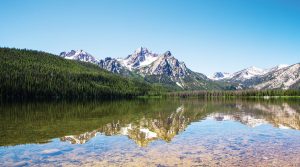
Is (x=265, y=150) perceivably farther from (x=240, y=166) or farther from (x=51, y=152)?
(x=51, y=152)

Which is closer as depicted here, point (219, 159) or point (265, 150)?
point (219, 159)

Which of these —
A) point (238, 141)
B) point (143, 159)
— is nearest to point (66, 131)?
point (143, 159)

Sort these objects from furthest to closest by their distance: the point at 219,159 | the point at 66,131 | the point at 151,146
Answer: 1. the point at 66,131
2. the point at 151,146
3. the point at 219,159

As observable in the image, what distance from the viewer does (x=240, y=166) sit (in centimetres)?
2489

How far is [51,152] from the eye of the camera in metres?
30.7

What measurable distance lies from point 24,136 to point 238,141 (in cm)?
2902

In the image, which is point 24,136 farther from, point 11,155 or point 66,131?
point 11,155

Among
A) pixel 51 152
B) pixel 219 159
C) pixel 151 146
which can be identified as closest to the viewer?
pixel 219 159

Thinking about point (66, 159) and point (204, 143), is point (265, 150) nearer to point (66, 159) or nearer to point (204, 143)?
point (204, 143)

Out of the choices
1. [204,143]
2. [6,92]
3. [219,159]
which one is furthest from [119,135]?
[6,92]

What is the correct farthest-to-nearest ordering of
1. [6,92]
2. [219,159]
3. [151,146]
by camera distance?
[6,92]
[151,146]
[219,159]

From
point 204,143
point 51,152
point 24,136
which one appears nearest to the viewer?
point 51,152

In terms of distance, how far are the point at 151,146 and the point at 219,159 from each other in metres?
9.09

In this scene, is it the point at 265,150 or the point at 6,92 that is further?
the point at 6,92
